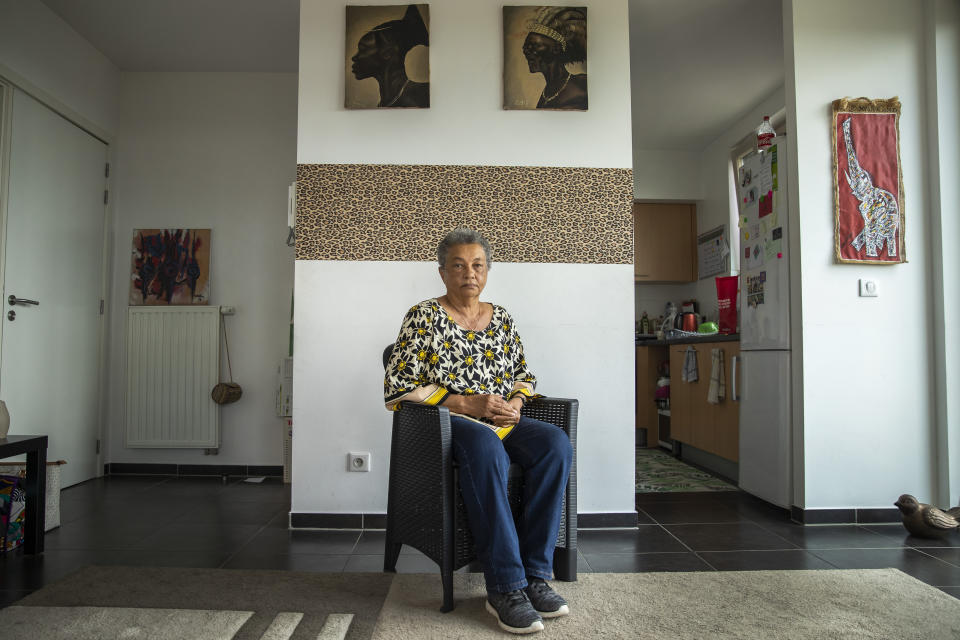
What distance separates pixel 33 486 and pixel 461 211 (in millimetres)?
2159

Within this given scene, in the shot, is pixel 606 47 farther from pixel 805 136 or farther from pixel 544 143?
pixel 805 136

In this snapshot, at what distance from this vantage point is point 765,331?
11.1ft

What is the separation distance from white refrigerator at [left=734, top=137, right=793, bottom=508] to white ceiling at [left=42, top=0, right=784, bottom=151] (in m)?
0.95

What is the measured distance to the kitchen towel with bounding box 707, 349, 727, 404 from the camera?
4.06 meters

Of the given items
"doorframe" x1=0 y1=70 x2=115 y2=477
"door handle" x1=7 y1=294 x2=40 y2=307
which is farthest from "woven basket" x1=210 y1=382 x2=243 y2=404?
"door handle" x1=7 y1=294 x2=40 y2=307

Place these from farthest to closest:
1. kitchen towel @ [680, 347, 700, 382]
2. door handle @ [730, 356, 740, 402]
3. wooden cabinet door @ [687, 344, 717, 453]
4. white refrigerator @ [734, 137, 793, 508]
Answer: kitchen towel @ [680, 347, 700, 382], wooden cabinet door @ [687, 344, 717, 453], door handle @ [730, 356, 740, 402], white refrigerator @ [734, 137, 793, 508]

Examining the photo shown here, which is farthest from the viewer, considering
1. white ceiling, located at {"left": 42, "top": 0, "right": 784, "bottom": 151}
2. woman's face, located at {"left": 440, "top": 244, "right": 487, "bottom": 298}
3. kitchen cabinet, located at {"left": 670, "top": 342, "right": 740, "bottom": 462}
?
kitchen cabinet, located at {"left": 670, "top": 342, "right": 740, "bottom": 462}

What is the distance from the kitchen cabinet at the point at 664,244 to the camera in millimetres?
6281

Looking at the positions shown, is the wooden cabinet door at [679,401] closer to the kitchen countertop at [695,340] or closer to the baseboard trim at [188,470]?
the kitchen countertop at [695,340]

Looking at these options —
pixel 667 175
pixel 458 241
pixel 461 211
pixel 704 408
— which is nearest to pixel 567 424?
pixel 458 241

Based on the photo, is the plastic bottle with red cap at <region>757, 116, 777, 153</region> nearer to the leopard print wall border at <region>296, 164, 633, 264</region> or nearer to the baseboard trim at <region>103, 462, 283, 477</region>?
the leopard print wall border at <region>296, 164, 633, 264</region>

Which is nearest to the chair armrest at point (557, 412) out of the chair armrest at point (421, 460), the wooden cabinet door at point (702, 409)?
the chair armrest at point (421, 460)

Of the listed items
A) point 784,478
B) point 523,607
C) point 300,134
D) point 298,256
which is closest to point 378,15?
point 300,134

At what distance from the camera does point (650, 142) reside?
5996 mm
